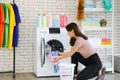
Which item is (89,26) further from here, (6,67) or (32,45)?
(6,67)

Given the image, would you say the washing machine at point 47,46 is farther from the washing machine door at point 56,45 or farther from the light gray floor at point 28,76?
the light gray floor at point 28,76

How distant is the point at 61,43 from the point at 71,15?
121 cm

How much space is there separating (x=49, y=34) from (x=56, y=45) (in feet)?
0.98

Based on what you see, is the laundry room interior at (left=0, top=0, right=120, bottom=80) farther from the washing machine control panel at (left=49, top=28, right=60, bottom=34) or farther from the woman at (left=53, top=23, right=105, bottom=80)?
the woman at (left=53, top=23, right=105, bottom=80)

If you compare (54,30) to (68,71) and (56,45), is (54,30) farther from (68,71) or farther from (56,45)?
(68,71)

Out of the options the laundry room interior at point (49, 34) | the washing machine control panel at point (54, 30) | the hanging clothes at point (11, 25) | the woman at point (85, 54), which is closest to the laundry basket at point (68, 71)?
the woman at point (85, 54)

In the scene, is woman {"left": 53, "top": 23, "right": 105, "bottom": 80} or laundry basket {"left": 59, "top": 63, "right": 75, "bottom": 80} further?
laundry basket {"left": 59, "top": 63, "right": 75, "bottom": 80}

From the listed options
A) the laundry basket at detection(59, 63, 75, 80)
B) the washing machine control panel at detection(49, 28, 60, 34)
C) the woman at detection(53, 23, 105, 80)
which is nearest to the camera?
the woman at detection(53, 23, 105, 80)

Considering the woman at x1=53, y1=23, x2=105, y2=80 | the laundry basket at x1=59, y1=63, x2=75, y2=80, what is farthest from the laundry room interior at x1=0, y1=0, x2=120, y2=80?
the woman at x1=53, y1=23, x2=105, y2=80

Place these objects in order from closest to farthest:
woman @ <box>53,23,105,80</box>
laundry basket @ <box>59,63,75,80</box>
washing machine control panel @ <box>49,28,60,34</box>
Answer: woman @ <box>53,23,105,80</box> → laundry basket @ <box>59,63,75,80</box> → washing machine control panel @ <box>49,28,60,34</box>

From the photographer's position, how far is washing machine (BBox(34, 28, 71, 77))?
594 cm

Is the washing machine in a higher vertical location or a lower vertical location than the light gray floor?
higher

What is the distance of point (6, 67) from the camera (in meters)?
6.62

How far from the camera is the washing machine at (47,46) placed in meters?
5.94
